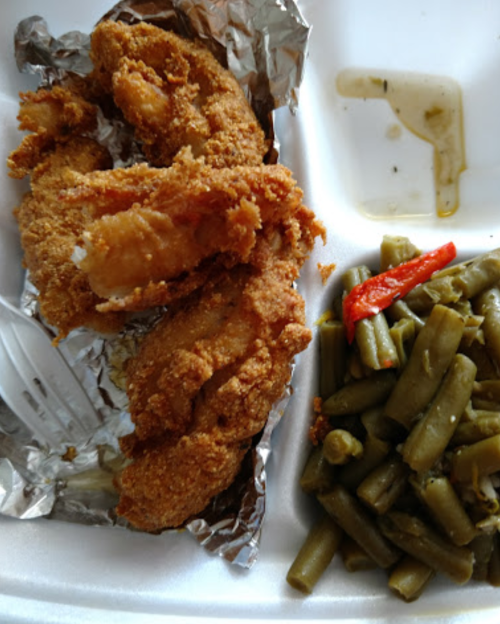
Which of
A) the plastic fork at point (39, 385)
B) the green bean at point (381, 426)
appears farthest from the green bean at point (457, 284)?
the plastic fork at point (39, 385)

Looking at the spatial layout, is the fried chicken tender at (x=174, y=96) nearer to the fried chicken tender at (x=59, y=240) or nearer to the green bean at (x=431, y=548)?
the fried chicken tender at (x=59, y=240)

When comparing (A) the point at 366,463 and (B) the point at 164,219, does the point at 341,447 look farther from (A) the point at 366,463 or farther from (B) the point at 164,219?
(B) the point at 164,219

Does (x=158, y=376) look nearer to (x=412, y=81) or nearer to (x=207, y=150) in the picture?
(x=207, y=150)

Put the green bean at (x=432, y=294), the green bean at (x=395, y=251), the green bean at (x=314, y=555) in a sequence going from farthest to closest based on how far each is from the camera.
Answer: the green bean at (x=395, y=251) → the green bean at (x=432, y=294) → the green bean at (x=314, y=555)

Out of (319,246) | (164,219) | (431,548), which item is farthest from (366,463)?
(164,219)

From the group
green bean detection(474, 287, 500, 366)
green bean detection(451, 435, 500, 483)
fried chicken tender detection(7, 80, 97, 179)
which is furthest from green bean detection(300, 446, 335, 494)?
fried chicken tender detection(7, 80, 97, 179)

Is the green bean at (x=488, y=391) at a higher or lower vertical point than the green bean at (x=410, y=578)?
higher

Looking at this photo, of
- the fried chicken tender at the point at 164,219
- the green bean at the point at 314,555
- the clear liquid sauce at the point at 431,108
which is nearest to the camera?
the fried chicken tender at the point at 164,219
